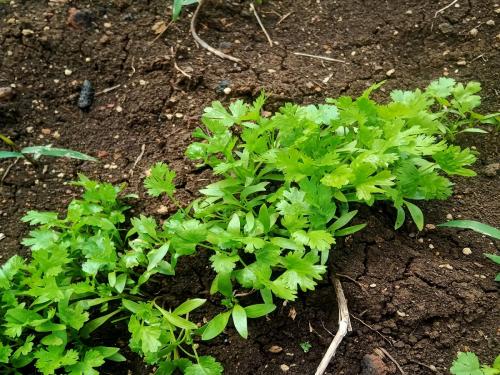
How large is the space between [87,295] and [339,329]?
94 cm

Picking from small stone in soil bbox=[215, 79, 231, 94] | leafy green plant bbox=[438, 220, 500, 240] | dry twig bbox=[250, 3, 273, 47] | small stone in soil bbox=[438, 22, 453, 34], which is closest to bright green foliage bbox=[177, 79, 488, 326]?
leafy green plant bbox=[438, 220, 500, 240]

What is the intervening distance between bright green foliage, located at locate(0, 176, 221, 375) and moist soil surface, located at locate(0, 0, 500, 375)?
0.14 meters

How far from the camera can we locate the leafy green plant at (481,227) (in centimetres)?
188

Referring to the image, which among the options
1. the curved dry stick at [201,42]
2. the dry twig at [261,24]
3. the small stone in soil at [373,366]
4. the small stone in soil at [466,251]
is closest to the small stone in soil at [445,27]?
the dry twig at [261,24]

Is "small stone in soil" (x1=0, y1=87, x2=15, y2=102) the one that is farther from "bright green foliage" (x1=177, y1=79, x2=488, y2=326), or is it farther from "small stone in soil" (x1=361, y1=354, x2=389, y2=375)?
"small stone in soil" (x1=361, y1=354, x2=389, y2=375)

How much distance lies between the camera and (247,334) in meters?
1.78

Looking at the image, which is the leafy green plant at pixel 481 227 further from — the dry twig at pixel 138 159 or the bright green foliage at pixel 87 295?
the dry twig at pixel 138 159

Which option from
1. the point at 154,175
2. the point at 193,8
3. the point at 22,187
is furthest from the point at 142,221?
the point at 193,8

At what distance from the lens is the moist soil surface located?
1.80 m

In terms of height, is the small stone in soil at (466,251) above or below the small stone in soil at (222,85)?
below

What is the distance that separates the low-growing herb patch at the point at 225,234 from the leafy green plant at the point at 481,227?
0.12 metres

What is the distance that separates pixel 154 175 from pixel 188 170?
0.29 metres

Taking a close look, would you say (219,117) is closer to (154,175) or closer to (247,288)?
(154,175)

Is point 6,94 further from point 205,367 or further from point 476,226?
point 476,226
